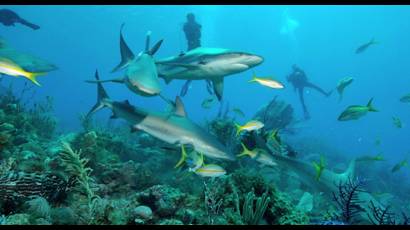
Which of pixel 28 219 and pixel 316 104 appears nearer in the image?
pixel 28 219

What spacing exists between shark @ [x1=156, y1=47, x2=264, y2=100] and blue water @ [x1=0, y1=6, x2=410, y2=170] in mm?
22346

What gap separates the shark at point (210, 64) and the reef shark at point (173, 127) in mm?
1189

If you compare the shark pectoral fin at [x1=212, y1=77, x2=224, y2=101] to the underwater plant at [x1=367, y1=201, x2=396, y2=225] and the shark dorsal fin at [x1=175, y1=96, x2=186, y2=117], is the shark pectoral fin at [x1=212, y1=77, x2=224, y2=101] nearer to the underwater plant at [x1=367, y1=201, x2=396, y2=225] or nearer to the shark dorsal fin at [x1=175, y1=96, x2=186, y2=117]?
the shark dorsal fin at [x1=175, y1=96, x2=186, y2=117]

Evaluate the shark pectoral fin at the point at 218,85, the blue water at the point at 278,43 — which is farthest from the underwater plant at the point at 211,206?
the blue water at the point at 278,43

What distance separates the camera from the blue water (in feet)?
229

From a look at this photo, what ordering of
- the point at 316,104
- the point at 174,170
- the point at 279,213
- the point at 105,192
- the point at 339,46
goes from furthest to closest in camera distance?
the point at 316,104, the point at 339,46, the point at 174,170, the point at 105,192, the point at 279,213

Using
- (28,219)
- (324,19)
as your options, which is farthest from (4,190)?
(324,19)

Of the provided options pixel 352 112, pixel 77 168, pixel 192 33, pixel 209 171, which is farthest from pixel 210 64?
pixel 192 33

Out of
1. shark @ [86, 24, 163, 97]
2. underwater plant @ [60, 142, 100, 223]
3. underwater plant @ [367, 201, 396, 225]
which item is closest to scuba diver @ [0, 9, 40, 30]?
underwater plant @ [60, 142, 100, 223]

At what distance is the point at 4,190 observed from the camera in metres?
4.64

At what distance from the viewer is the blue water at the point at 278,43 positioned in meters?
69.8

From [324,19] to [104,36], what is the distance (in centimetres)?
6921

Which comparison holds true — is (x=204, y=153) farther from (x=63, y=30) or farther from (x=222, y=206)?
(x=63, y=30)

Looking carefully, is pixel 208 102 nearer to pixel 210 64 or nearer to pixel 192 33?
pixel 192 33
